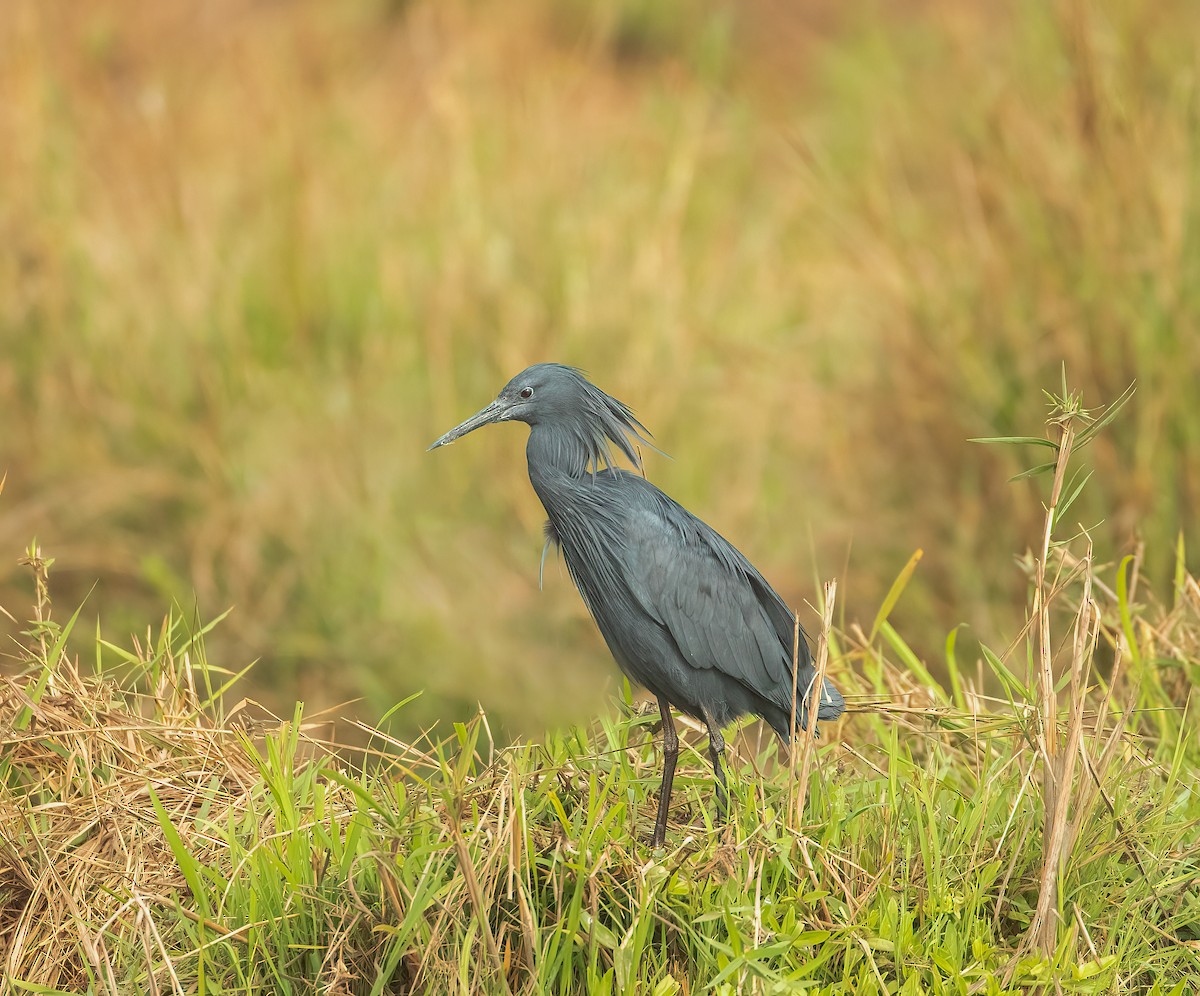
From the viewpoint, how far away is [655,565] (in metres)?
2.87

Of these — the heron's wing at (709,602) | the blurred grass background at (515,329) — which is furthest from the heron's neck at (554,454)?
the blurred grass background at (515,329)

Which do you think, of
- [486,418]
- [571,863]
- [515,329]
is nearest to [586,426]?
[486,418]

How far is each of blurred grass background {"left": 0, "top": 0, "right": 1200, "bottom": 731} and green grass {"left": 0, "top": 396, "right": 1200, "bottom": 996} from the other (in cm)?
192

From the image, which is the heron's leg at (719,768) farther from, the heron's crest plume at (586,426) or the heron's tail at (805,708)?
the heron's crest plume at (586,426)

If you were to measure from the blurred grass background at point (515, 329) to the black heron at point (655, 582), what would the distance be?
1.91 metres

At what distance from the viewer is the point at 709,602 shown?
9.51 ft

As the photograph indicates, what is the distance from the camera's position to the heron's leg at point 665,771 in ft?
8.91

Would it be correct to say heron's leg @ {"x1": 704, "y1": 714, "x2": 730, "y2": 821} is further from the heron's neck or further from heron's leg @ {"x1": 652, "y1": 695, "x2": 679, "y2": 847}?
the heron's neck

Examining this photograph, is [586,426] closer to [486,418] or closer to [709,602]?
[486,418]

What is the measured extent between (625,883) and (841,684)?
1.08m

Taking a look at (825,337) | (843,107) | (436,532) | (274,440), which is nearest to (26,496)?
(274,440)

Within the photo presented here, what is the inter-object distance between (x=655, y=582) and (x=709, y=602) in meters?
0.12

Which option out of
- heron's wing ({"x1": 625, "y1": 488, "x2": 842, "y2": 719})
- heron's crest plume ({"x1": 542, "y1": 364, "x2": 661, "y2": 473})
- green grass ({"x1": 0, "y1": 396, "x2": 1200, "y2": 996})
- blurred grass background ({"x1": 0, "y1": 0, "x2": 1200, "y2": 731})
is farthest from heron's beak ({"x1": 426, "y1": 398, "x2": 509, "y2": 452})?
blurred grass background ({"x1": 0, "y1": 0, "x2": 1200, "y2": 731})

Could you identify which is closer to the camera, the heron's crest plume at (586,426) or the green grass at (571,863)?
the green grass at (571,863)
